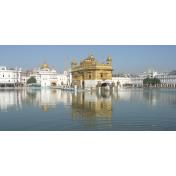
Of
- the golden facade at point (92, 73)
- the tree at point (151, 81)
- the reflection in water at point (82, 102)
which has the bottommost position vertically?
the reflection in water at point (82, 102)

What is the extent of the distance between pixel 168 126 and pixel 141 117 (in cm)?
69

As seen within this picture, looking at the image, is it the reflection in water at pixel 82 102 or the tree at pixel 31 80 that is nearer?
the reflection in water at pixel 82 102

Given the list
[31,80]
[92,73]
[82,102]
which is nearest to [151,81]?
[31,80]

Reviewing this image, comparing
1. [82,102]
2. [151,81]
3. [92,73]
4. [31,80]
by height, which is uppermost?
[92,73]

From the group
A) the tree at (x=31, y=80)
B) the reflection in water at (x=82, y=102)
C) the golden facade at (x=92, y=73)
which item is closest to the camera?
the reflection in water at (x=82, y=102)

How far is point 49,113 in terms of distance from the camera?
473cm

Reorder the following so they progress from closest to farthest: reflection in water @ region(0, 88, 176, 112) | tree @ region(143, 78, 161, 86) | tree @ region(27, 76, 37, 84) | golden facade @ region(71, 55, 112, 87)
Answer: reflection in water @ region(0, 88, 176, 112) → golden facade @ region(71, 55, 112, 87) → tree @ region(27, 76, 37, 84) → tree @ region(143, 78, 161, 86)

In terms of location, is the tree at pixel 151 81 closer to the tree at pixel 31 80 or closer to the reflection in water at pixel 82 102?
the tree at pixel 31 80

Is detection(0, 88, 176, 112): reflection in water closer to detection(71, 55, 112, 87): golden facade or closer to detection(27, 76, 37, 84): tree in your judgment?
detection(71, 55, 112, 87): golden facade

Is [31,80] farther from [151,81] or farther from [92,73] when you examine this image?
[92,73]

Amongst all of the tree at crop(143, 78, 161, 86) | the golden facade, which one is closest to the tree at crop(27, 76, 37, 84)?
the tree at crop(143, 78, 161, 86)

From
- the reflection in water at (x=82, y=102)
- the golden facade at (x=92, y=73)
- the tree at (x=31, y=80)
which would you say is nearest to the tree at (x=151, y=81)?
the tree at (x=31, y=80)

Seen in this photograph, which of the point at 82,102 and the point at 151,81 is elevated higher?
the point at 151,81

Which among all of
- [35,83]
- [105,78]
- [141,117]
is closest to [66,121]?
[141,117]
